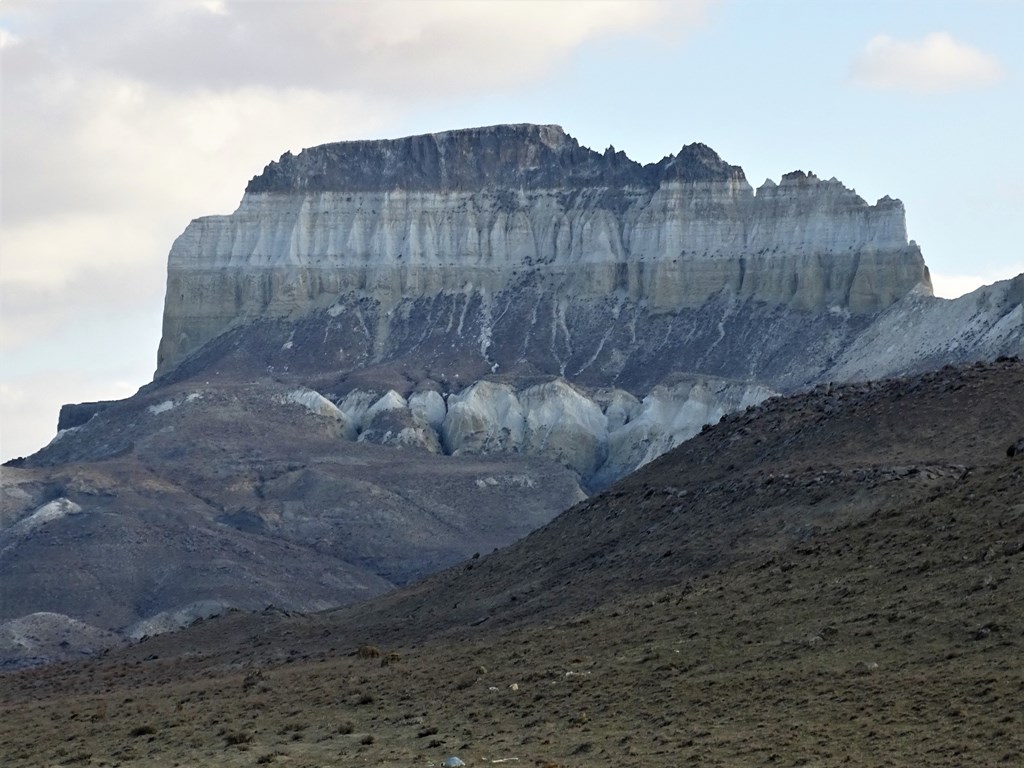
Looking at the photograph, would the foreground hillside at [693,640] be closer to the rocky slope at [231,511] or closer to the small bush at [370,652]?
the small bush at [370,652]

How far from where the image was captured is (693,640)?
5875 cm

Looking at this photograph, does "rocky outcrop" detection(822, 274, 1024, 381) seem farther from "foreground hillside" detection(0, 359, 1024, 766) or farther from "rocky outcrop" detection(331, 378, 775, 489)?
"foreground hillside" detection(0, 359, 1024, 766)

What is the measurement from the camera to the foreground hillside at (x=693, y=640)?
48094 mm

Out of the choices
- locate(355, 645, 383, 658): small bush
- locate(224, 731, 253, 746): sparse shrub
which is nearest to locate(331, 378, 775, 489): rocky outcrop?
locate(355, 645, 383, 658): small bush

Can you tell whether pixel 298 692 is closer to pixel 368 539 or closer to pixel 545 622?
pixel 545 622

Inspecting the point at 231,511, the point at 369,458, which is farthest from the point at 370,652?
the point at 369,458

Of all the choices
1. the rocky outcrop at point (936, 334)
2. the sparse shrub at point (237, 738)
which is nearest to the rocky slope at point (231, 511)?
the rocky outcrop at point (936, 334)

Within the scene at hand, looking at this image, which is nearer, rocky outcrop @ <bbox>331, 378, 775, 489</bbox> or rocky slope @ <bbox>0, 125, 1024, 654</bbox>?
rocky slope @ <bbox>0, 125, 1024, 654</bbox>

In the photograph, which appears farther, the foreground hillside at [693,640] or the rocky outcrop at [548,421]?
the rocky outcrop at [548,421]

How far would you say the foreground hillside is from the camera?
48.1m

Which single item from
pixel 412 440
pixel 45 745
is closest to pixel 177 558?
pixel 412 440

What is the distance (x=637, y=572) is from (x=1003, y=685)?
27.5 meters

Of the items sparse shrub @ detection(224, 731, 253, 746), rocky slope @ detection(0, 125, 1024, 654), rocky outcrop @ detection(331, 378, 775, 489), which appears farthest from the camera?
rocky outcrop @ detection(331, 378, 775, 489)

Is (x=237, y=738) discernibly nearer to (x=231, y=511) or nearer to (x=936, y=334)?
(x=231, y=511)
